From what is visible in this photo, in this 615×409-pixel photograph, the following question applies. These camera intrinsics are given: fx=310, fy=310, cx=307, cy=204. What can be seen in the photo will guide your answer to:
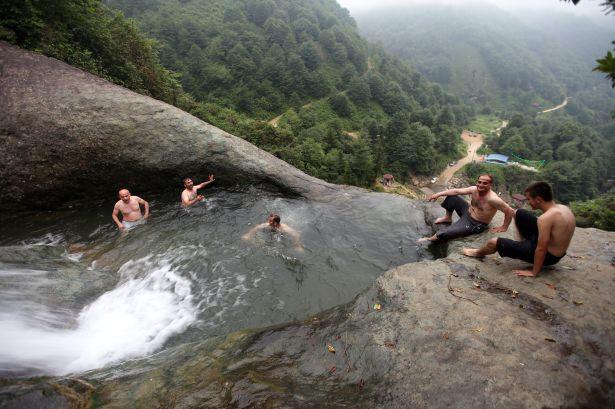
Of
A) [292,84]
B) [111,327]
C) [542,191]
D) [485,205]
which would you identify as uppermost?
[292,84]

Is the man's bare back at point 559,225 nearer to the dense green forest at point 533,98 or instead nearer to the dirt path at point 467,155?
the dirt path at point 467,155

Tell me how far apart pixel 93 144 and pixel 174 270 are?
5175mm

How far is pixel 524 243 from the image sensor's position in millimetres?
5152

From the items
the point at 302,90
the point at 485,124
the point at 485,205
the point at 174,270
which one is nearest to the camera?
the point at 174,270

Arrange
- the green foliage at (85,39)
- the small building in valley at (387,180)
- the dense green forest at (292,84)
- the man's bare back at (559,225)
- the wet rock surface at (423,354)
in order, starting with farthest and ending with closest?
the small building in valley at (387,180) < the dense green forest at (292,84) < the green foliage at (85,39) < the man's bare back at (559,225) < the wet rock surface at (423,354)

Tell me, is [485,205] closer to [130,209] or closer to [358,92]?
[130,209]

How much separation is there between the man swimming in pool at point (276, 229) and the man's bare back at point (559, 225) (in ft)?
17.3

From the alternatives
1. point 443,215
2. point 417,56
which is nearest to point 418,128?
point 443,215

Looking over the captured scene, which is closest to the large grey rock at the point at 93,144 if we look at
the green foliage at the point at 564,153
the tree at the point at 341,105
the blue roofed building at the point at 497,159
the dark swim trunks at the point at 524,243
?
the dark swim trunks at the point at 524,243

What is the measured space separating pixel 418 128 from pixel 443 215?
192 ft

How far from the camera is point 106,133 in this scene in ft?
30.4

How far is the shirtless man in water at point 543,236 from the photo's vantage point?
14.9ft

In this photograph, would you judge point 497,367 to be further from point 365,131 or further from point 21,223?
point 365,131

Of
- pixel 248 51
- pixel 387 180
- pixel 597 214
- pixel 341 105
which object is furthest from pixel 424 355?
pixel 248 51
